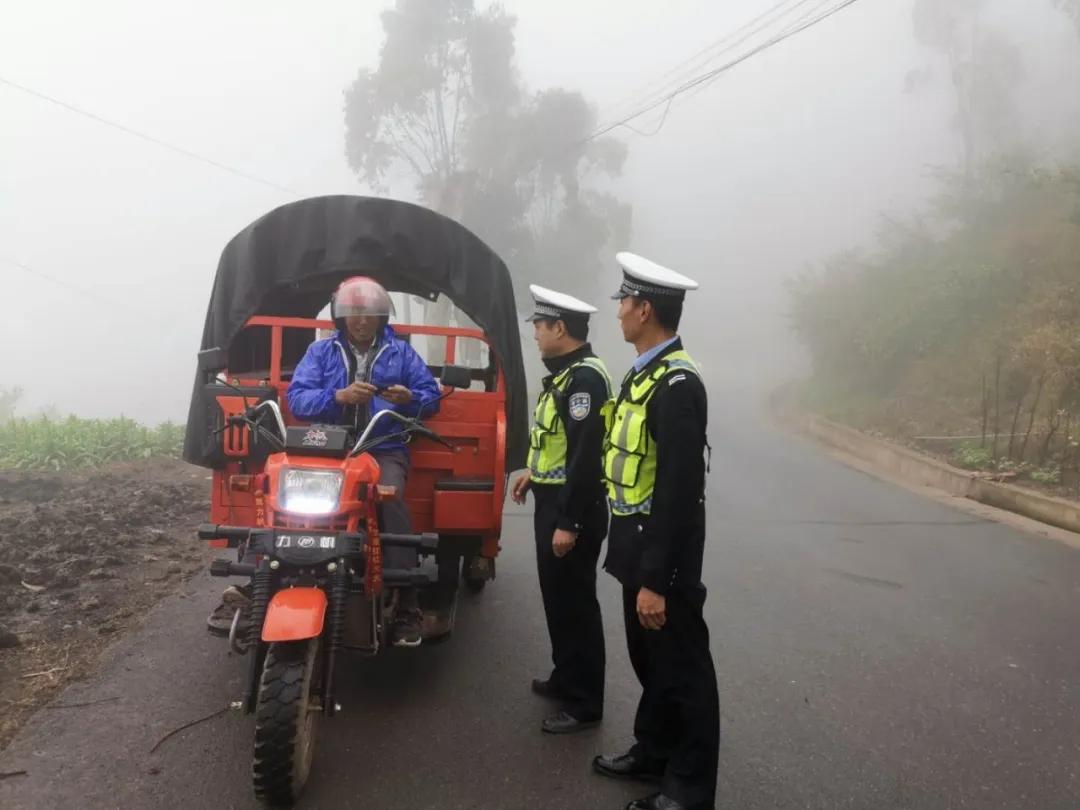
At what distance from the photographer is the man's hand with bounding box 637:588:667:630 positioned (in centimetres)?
282

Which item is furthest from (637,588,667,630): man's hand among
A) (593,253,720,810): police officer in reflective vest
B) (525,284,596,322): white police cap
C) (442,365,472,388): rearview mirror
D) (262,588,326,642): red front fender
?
(442,365,472,388): rearview mirror

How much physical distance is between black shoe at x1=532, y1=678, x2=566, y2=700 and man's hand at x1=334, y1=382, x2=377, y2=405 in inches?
61.1

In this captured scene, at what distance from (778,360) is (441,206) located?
67.4 feet

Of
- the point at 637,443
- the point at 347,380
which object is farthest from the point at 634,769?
the point at 347,380

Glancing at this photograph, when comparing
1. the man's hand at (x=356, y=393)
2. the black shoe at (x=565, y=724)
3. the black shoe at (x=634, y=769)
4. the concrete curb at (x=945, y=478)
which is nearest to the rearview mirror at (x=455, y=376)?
the man's hand at (x=356, y=393)

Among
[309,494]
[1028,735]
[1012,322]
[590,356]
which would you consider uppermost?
[1012,322]

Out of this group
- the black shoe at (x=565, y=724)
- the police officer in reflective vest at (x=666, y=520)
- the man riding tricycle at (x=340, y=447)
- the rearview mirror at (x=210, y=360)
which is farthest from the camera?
the rearview mirror at (x=210, y=360)

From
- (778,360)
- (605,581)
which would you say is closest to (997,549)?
(605,581)

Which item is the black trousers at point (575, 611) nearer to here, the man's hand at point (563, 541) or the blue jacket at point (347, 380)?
the man's hand at point (563, 541)

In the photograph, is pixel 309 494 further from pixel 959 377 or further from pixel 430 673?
pixel 959 377

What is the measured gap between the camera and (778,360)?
142 feet

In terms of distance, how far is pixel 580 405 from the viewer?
361 cm

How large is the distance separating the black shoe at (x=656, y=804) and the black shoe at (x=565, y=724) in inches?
25.7

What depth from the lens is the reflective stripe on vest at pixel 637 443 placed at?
2945 millimetres
